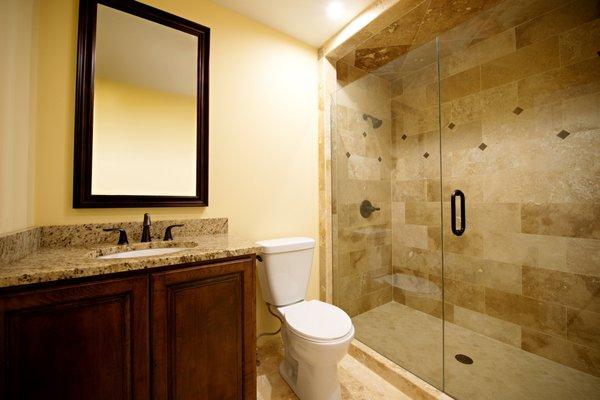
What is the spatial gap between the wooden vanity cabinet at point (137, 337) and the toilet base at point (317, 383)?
32 centimetres

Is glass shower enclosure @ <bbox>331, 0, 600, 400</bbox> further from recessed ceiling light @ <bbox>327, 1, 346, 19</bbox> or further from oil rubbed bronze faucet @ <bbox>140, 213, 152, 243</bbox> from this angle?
oil rubbed bronze faucet @ <bbox>140, 213, 152, 243</bbox>

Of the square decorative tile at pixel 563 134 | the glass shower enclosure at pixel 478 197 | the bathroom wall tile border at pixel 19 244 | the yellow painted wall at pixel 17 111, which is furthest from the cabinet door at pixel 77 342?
the square decorative tile at pixel 563 134

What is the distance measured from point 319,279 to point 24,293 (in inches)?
67.7

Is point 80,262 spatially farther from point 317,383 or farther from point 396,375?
point 396,375

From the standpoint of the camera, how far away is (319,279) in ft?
6.77

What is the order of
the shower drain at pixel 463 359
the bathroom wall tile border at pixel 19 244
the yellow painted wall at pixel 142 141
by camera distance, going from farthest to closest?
1. the shower drain at pixel 463 359
2. the yellow painted wall at pixel 142 141
3. the bathroom wall tile border at pixel 19 244

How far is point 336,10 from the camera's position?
5.52 feet

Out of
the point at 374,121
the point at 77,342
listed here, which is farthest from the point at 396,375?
the point at 374,121

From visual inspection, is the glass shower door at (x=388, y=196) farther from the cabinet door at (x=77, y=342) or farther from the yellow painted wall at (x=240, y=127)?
the cabinet door at (x=77, y=342)

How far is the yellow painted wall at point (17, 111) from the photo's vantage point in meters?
0.95

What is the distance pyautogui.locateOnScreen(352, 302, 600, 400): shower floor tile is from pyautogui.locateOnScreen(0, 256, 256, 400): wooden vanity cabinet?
1054 millimetres

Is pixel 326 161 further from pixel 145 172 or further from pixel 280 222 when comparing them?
pixel 145 172

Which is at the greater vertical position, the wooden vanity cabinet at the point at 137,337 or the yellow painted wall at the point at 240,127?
the yellow painted wall at the point at 240,127

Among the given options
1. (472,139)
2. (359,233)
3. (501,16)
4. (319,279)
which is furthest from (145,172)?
(501,16)
